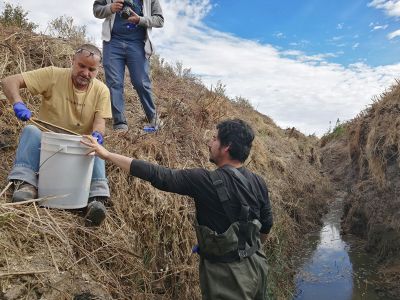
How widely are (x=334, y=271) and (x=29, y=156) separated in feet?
17.1

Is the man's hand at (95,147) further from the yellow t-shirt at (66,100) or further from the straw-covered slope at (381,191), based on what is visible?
the straw-covered slope at (381,191)

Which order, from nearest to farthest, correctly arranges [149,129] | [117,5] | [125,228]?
[125,228]
[117,5]
[149,129]

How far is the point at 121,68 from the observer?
4.93 meters

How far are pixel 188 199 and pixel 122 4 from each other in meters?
2.25

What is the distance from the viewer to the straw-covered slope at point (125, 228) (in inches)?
104

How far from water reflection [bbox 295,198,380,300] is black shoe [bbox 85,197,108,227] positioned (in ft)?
11.5

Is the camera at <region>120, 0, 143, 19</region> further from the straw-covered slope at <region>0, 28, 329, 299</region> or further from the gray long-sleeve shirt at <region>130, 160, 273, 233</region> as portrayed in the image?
the gray long-sleeve shirt at <region>130, 160, 273, 233</region>

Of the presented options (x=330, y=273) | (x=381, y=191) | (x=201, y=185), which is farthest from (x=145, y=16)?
(x=381, y=191)

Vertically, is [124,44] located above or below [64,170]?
above

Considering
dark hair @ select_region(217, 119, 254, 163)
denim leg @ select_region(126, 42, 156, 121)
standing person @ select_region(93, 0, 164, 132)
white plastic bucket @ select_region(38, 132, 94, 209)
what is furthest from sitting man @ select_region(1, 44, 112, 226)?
denim leg @ select_region(126, 42, 156, 121)

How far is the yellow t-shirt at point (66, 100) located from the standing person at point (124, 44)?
4.12 ft

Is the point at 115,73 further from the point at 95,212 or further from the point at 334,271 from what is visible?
the point at 334,271

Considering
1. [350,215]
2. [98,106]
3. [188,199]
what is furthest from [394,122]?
[98,106]

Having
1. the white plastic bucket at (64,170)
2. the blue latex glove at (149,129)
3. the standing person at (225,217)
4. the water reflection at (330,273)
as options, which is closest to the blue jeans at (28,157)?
the white plastic bucket at (64,170)
